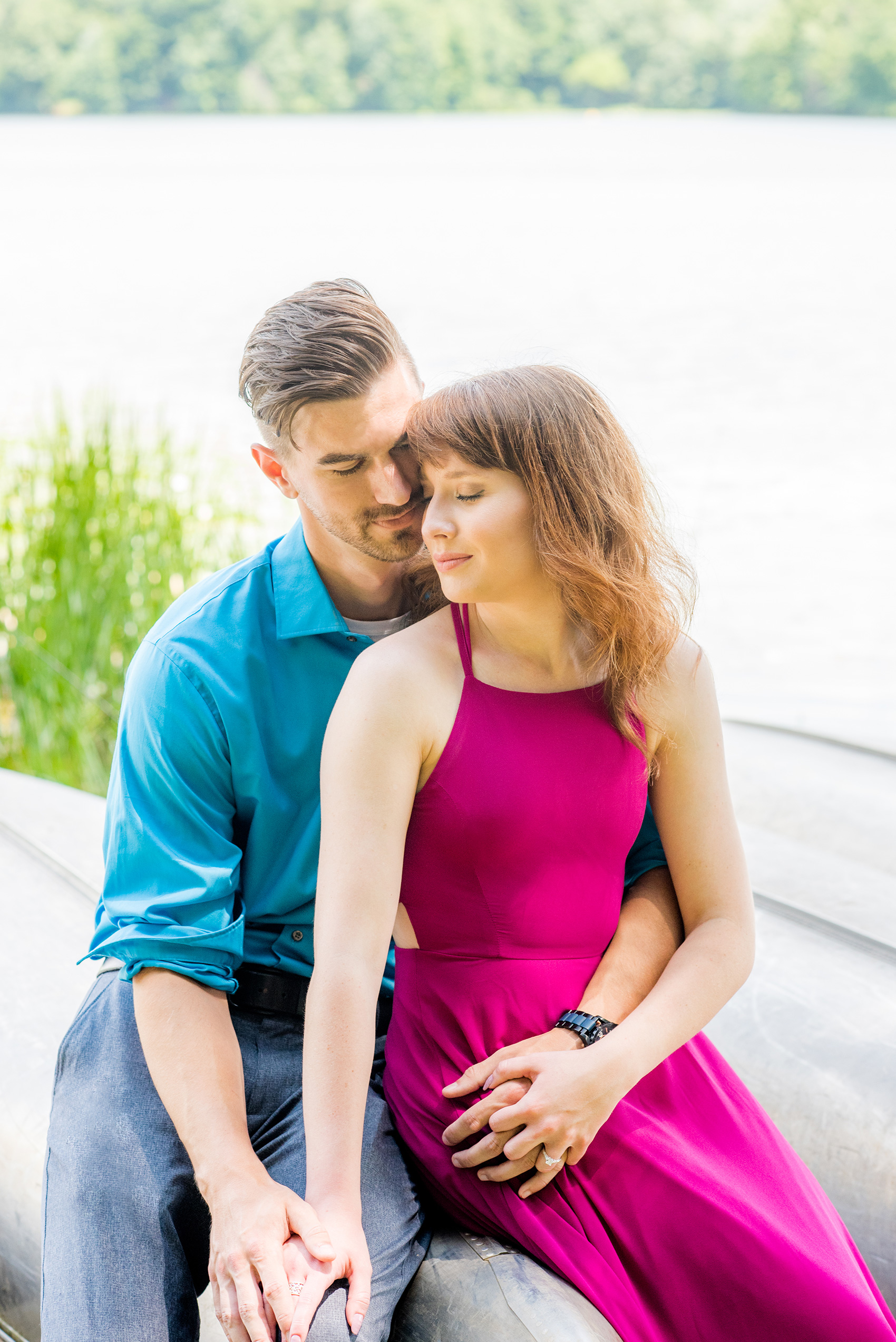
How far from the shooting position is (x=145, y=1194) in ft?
4.04

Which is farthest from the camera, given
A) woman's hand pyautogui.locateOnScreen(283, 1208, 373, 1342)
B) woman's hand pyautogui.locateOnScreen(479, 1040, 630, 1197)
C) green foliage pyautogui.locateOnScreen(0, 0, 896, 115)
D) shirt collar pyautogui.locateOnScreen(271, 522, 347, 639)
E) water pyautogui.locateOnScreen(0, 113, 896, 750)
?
green foliage pyautogui.locateOnScreen(0, 0, 896, 115)

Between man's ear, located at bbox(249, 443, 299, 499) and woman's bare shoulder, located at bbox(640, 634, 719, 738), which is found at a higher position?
man's ear, located at bbox(249, 443, 299, 499)

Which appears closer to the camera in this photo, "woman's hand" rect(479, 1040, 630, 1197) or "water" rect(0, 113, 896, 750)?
"woman's hand" rect(479, 1040, 630, 1197)

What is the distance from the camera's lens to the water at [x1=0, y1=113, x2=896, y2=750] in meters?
5.78

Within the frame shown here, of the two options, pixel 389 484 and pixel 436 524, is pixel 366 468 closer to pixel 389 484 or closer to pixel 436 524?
pixel 389 484

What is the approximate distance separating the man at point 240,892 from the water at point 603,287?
0.53 feet

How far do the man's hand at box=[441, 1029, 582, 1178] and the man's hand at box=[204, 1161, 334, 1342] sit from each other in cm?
17

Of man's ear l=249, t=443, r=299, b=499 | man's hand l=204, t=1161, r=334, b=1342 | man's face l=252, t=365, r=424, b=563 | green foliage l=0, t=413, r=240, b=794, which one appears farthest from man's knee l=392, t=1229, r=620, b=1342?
green foliage l=0, t=413, r=240, b=794

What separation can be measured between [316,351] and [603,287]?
903 centimetres

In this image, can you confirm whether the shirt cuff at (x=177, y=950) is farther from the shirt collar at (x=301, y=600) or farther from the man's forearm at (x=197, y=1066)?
the shirt collar at (x=301, y=600)

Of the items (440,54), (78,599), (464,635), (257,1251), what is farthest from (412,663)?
(440,54)

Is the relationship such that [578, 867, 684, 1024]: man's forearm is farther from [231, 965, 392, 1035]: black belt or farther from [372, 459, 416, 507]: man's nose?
[372, 459, 416, 507]: man's nose

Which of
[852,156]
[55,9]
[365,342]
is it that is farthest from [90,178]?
[365,342]

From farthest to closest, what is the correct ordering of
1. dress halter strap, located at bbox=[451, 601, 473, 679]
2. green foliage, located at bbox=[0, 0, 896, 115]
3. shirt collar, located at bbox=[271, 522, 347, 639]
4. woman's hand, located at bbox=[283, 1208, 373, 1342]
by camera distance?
1. green foliage, located at bbox=[0, 0, 896, 115]
2. shirt collar, located at bbox=[271, 522, 347, 639]
3. dress halter strap, located at bbox=[451, 601, 473, 679]
4. woman's hand, located at bbox=[283, 1208, 373, 1342]
